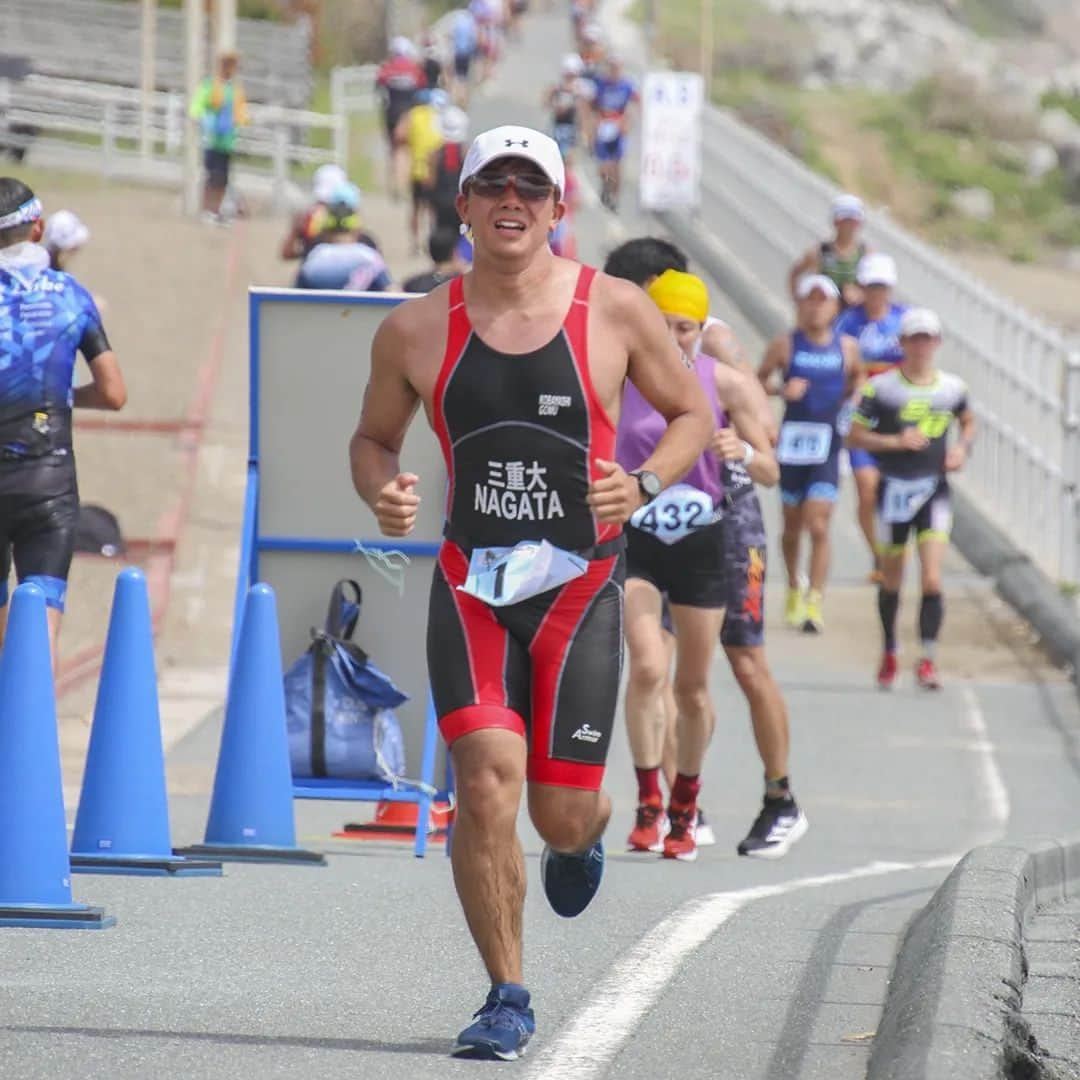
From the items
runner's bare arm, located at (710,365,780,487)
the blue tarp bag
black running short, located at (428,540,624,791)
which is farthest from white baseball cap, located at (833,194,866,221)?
black running short, located at (428,540,624,791)

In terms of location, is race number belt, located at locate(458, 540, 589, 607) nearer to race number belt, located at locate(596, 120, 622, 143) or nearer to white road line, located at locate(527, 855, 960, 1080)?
white road line, located at locate(527, 855, 960, 1080)

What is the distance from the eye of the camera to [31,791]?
745 cm

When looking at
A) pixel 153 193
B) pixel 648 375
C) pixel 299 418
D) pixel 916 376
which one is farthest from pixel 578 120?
pixel 648 375

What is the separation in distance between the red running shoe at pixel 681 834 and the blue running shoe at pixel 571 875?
311cm

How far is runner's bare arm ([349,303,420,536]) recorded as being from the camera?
6.37 metres

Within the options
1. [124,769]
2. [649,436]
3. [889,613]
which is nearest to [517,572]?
[124,769]

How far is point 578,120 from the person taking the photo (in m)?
41.8

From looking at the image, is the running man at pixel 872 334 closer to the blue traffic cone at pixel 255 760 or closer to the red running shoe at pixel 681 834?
the red running shoe at pixel 681 834

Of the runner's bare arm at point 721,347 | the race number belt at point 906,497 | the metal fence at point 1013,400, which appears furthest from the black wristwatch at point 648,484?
the metal fence at point 1013,400

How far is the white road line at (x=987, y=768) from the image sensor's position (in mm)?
11906

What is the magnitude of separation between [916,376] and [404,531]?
359 inches

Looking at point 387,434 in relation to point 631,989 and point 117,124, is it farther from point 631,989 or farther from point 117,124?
point 117,124

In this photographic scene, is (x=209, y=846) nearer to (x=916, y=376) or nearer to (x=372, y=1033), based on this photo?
(x=372, y=1033)

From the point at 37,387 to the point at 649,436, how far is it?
2038 mm
